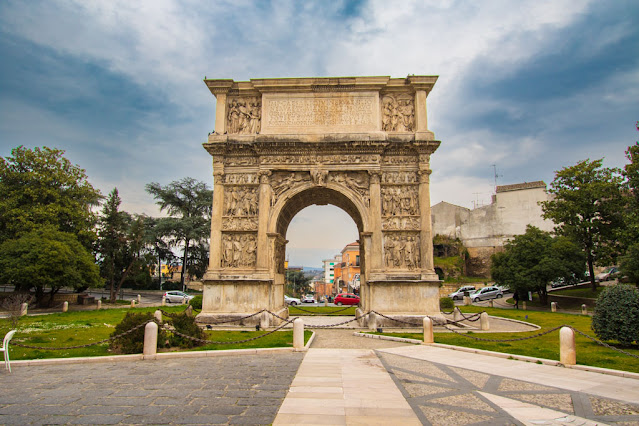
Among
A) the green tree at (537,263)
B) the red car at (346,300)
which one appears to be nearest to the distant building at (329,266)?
the red car at (346,300)

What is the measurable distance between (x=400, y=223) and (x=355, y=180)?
2.96m

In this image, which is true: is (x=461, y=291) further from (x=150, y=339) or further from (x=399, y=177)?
(x=150, y=339)

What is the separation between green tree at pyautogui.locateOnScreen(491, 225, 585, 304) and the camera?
30.2 meters

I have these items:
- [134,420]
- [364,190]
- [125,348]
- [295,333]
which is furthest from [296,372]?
[364,190]

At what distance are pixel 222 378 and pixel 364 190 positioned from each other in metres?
12.4

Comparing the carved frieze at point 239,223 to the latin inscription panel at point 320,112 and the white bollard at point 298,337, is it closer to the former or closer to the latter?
the latin inscription panel at point 320,112

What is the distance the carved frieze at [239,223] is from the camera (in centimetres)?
1855

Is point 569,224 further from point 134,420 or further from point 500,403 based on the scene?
point 134,420

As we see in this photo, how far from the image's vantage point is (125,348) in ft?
34.0

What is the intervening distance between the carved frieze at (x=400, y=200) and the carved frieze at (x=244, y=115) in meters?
7.17

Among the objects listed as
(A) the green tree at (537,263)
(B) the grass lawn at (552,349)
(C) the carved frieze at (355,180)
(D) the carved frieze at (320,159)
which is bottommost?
(B) the grass lawn at (552,349)

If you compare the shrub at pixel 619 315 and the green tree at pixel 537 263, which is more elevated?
the green tree at pixel 537 263

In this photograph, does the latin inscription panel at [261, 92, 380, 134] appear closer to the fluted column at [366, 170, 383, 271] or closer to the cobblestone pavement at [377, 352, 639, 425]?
the fluted column at [366, 170, 383, 271]

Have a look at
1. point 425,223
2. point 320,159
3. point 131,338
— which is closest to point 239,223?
point 320,159
